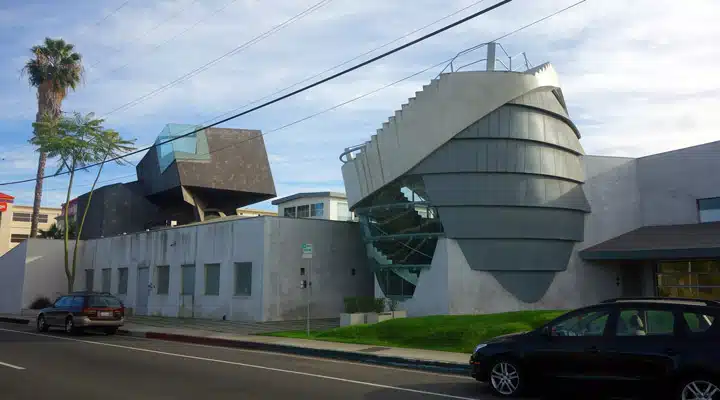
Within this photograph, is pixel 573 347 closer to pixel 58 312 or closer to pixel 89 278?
pixel 58 312

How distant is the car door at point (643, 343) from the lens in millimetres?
8680

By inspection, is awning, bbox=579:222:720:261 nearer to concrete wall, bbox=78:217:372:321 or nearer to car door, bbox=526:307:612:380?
concrete wall, bbox=78:217:372:321

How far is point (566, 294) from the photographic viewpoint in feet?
82.6

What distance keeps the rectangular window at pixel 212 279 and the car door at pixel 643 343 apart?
2170 cm

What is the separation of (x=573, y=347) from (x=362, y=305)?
44.8ft

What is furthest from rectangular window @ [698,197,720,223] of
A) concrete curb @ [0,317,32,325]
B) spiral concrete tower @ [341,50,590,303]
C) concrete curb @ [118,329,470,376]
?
concrete curb @ [0,317,32,325]

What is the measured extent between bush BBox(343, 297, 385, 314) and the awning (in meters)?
8.95

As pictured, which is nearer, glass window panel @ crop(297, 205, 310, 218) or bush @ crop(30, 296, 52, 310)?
bush @ crop(30, 296, 52, 310)

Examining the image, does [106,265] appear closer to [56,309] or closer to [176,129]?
[176,129]

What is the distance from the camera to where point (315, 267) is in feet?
91.7

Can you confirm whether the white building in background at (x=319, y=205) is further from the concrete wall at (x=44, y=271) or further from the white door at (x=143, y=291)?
the concrete wall at (x=44, y=271)

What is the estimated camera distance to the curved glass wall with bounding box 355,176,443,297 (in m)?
23.9

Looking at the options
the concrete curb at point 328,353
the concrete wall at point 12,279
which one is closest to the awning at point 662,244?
the concrete curb at point 328,353

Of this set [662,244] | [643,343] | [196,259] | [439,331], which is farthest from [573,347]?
[196,259]
